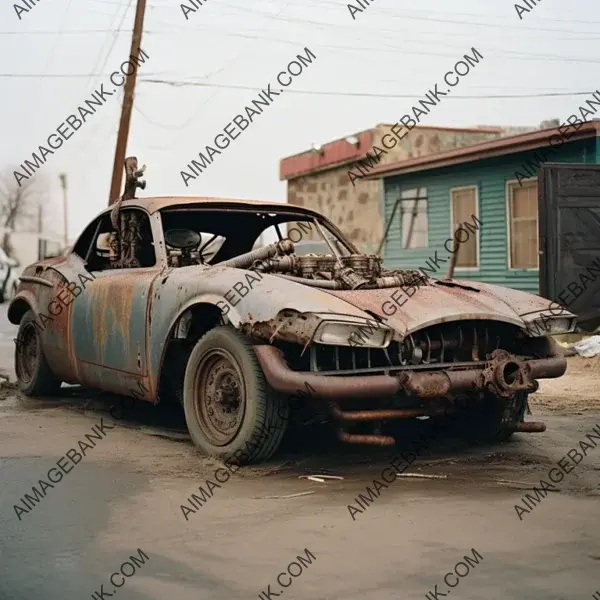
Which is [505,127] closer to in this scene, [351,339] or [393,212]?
[393,212]

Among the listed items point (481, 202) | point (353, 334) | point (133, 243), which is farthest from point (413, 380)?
point (481, 202)

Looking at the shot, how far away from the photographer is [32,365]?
8.10 m

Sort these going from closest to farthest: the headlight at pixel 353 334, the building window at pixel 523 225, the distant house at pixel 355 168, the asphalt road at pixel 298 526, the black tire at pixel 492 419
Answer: the asphalt road at pixel 298 526 → the headlight at pixel 353 334 → the black tire at pixel 492 419 → the building window at pixel 523 225 → the distant house at pixel 355 168

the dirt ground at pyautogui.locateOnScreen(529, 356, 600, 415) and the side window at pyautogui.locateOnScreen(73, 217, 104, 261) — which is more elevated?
the side window at pyautogui.locateOnScreen(73, 217, 104, 261)

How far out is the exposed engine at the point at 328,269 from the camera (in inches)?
218

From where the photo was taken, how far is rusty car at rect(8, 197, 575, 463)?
4805 mm

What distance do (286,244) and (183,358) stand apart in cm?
101

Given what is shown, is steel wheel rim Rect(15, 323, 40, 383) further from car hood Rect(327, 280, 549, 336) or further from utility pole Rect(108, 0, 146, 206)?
utility pole Rect(108, 0, 146, 206)

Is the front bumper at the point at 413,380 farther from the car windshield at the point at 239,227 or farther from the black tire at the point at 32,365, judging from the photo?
the black tire at the point at 32,365

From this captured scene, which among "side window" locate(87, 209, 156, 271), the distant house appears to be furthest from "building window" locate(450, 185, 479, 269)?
"side window" locate(87, 209, 156, 271)

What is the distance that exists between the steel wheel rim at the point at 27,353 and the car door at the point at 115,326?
1.18 m

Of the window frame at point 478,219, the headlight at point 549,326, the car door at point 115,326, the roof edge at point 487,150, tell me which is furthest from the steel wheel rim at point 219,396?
the window frame at point 478,219

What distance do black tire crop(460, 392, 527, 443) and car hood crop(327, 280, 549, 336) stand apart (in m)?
0.58

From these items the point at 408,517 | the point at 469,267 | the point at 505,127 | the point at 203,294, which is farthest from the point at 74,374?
the point at 505,127
